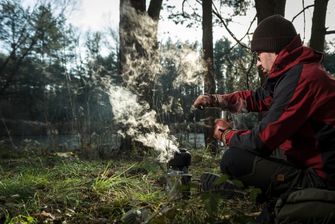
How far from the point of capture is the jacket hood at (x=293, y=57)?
2.54 meters

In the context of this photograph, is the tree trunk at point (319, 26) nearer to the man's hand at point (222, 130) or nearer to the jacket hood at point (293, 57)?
the jacket hood at point (293, 57)

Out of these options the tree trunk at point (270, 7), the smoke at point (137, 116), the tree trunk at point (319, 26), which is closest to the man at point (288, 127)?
the tree trunk at point (270, 7)

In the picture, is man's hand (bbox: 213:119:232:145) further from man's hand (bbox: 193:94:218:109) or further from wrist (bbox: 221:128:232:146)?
man's hand (bbox: 193:94:218:109)

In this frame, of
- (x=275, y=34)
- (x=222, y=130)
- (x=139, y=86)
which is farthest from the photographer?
(x=139, y=86)

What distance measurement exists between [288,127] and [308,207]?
52 centimetres

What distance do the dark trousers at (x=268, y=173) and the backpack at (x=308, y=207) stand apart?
0.28ft

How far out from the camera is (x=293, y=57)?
2.59 m

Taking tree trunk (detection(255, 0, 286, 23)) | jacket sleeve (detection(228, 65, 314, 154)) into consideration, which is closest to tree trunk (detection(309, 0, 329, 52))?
tree trunk (detection(255, 0, 286, 23))

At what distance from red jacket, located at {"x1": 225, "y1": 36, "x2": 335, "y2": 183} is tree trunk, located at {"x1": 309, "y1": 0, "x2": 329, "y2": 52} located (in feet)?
15.5

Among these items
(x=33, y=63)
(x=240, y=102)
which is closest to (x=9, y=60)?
(x=33, y=63)

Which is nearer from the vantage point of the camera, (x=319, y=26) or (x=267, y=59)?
(x=267, y=59)

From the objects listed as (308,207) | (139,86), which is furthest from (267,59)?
(139,86)

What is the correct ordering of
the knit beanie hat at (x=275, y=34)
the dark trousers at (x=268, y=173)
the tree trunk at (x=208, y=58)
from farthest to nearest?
the tree trunk at (x=208, y=58)
the knit beanie hat at (x=275, y=34)
the dark trousers at (x=268, y=173)

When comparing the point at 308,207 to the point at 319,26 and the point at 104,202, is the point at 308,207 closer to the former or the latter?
the point at 104,202
